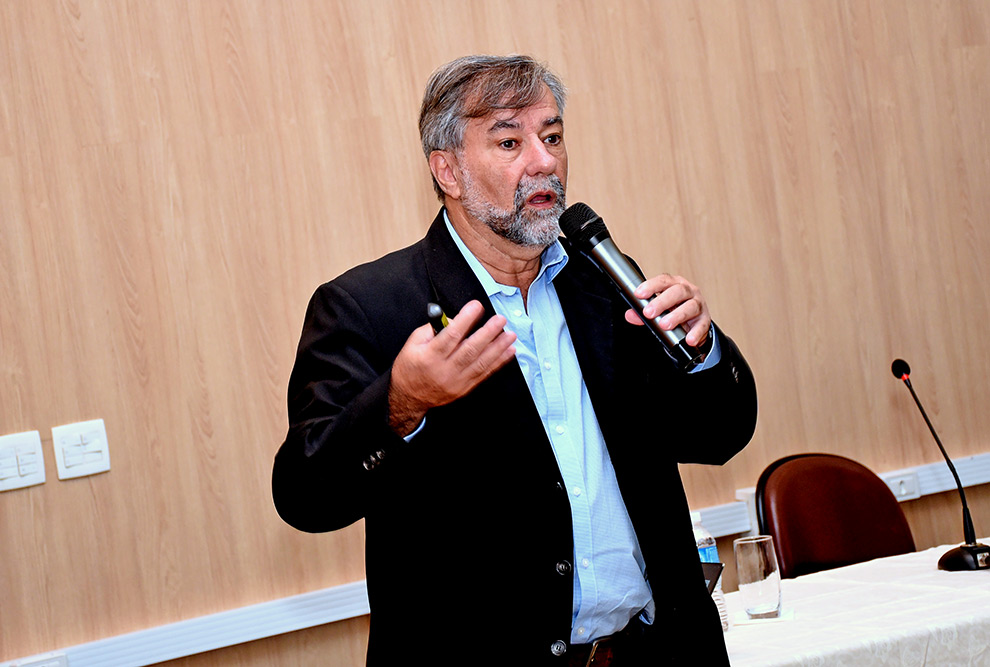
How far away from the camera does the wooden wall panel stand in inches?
112

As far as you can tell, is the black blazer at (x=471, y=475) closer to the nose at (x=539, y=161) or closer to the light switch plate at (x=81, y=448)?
the nose at (x=539, y=161)

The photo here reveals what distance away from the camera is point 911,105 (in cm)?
363

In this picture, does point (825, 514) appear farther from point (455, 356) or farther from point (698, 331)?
point (455, 356)

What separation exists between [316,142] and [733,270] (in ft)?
4.84

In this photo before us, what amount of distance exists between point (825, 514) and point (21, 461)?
7.64 feet

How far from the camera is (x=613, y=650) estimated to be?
1.48 meters

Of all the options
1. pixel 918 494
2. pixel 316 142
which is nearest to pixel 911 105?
pixel 918 494

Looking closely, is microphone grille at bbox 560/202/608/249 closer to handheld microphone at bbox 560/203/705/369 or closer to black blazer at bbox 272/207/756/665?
handheld microphone at bbox 560/203/705/369

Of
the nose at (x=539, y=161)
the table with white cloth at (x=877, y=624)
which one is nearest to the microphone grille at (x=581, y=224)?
the nose at (x=539, y=161)

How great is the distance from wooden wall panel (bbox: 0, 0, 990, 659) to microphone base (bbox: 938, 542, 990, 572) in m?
1.00

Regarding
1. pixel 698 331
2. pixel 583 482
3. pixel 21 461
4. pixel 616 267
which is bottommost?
pixel 583 482

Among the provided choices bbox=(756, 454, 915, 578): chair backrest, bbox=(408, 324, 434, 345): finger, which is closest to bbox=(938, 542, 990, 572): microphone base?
bbox=(756, 454, 915, 578): chair backrest

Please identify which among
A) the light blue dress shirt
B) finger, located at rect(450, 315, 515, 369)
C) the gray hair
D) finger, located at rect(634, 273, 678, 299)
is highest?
the gray hair

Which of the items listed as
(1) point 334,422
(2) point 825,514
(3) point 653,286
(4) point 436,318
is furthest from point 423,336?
(2) point 825,514
